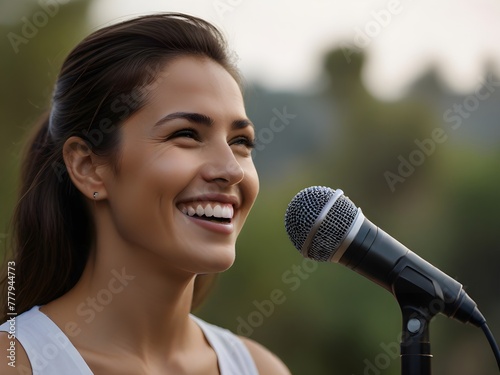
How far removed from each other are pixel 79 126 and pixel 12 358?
32.6 inches

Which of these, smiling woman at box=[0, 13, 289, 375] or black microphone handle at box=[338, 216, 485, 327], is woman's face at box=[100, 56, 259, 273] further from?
black microphone handle at box=[338, 216, 485, 327]

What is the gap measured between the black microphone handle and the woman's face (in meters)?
0.61

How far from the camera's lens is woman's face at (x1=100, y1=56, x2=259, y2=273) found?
8.38 feet

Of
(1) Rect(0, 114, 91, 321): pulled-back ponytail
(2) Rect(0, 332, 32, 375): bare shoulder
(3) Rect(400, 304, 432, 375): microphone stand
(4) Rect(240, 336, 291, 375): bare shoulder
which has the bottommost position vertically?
(4) Rect(240, 336, 291, 375): bare shoulder

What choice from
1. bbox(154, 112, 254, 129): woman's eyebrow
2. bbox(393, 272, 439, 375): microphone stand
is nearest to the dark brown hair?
bbox(154, 112, 254, 129): woman's eyebrow

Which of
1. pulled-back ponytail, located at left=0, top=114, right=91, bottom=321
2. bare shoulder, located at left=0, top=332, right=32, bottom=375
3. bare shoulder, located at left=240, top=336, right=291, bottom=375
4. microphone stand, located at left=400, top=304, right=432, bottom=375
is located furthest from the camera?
bare shoulder, located at left=240, top=336, right=291, bottom=375

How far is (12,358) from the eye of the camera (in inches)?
100

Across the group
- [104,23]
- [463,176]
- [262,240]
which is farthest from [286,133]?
[104,23]

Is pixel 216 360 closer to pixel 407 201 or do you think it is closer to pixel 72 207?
pixel 72 207

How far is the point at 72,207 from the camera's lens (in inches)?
115

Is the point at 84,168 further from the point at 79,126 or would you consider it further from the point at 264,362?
the point at 264,362

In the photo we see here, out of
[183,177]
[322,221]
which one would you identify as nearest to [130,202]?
[183,177]

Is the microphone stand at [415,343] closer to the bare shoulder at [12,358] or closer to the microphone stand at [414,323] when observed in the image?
the microphone stand at [414,323]

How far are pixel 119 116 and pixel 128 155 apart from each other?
6.2 inches
